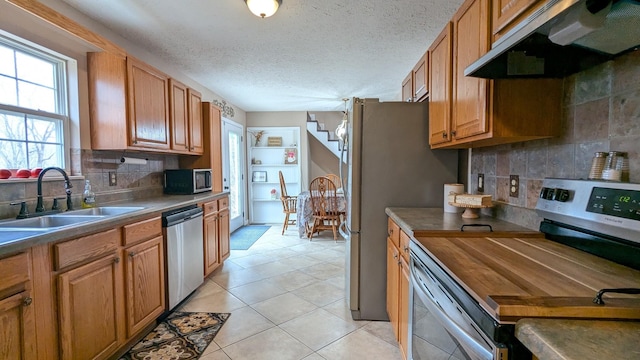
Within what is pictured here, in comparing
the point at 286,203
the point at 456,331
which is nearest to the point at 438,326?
the point at 456,331

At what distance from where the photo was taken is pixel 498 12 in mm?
1209

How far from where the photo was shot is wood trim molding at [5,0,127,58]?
1604 millimetres

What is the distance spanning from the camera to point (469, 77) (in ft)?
4.71

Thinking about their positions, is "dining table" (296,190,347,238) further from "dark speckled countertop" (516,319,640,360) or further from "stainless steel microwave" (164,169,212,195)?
"dark speckled countertop" (516,319,640,360)

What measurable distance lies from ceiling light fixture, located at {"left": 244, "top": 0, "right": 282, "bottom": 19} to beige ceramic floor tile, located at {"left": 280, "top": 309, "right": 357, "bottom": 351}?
2.30m

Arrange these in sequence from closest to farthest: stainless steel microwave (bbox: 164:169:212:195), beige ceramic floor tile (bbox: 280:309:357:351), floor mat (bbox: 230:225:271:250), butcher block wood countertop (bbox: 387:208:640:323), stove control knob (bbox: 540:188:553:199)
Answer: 1. butcher block wood countertop (bbox: 387:208:640:323)
2. stove control knob (bbox: 540:188:553:199)
3. beige ceramic floor tile (bbox: 280:309:357:351)
4. stainless steel microwave (bbox: 164:169:212:195)
5. floor mat (bbox: 230:225:271:250)

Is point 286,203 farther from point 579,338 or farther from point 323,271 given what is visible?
point 579,338

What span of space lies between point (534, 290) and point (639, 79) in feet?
2.68

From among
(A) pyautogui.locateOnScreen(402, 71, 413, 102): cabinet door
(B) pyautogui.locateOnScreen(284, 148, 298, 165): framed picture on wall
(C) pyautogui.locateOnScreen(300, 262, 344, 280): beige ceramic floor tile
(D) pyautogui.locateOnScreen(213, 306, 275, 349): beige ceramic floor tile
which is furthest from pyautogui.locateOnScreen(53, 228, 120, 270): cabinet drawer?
(B) pyautogui.locateOnScreen(284, 148, 298, 165): framed picture on wall

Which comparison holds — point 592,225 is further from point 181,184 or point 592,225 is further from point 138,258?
point 181,184

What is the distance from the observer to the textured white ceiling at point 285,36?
2094mm

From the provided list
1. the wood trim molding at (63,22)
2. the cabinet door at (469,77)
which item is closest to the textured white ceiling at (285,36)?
the wood trim molding at (63,22)

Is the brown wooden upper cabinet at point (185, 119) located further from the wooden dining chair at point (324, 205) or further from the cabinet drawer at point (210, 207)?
the wooden dining chair at point (324, 205)

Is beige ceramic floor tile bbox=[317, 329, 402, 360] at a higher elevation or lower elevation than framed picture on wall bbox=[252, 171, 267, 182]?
lower
